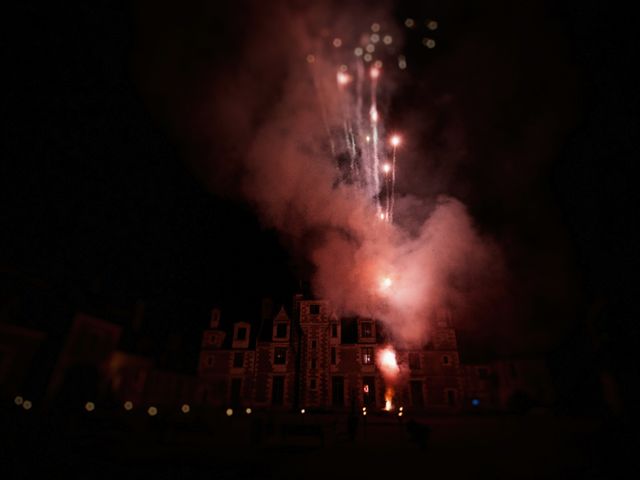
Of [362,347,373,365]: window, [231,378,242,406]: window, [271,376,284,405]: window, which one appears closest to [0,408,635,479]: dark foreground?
[362,347,373,365]: window

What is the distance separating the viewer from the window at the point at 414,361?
24.2m

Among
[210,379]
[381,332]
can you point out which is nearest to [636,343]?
[381,332]

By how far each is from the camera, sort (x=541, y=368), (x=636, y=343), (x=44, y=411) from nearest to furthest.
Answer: (x=636, y=343), (x=44, y=411), (x=541, y=368)

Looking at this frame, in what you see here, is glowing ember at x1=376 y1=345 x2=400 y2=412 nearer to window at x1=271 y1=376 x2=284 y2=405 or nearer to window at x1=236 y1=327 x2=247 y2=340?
window at x1=271 y1=376 x2=284 y2=405

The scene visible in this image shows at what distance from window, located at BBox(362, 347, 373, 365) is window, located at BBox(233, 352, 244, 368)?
9.69 m

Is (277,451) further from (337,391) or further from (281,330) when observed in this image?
(281,330)

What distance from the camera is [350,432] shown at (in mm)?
10992

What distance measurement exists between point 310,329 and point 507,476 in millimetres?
20084

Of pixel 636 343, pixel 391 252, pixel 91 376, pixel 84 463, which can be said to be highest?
pixel 391 252

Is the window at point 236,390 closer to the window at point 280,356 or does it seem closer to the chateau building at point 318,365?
the chateau building at point 318,365

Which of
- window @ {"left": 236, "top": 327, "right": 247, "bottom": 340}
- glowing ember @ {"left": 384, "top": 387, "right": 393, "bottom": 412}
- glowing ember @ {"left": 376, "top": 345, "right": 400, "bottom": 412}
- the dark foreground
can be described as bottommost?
the dark foreground

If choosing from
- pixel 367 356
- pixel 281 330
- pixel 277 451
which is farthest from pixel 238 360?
pixel 277 451

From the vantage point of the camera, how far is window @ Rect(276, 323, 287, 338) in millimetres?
26391

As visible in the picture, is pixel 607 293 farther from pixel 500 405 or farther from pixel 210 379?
pixel 210 379
